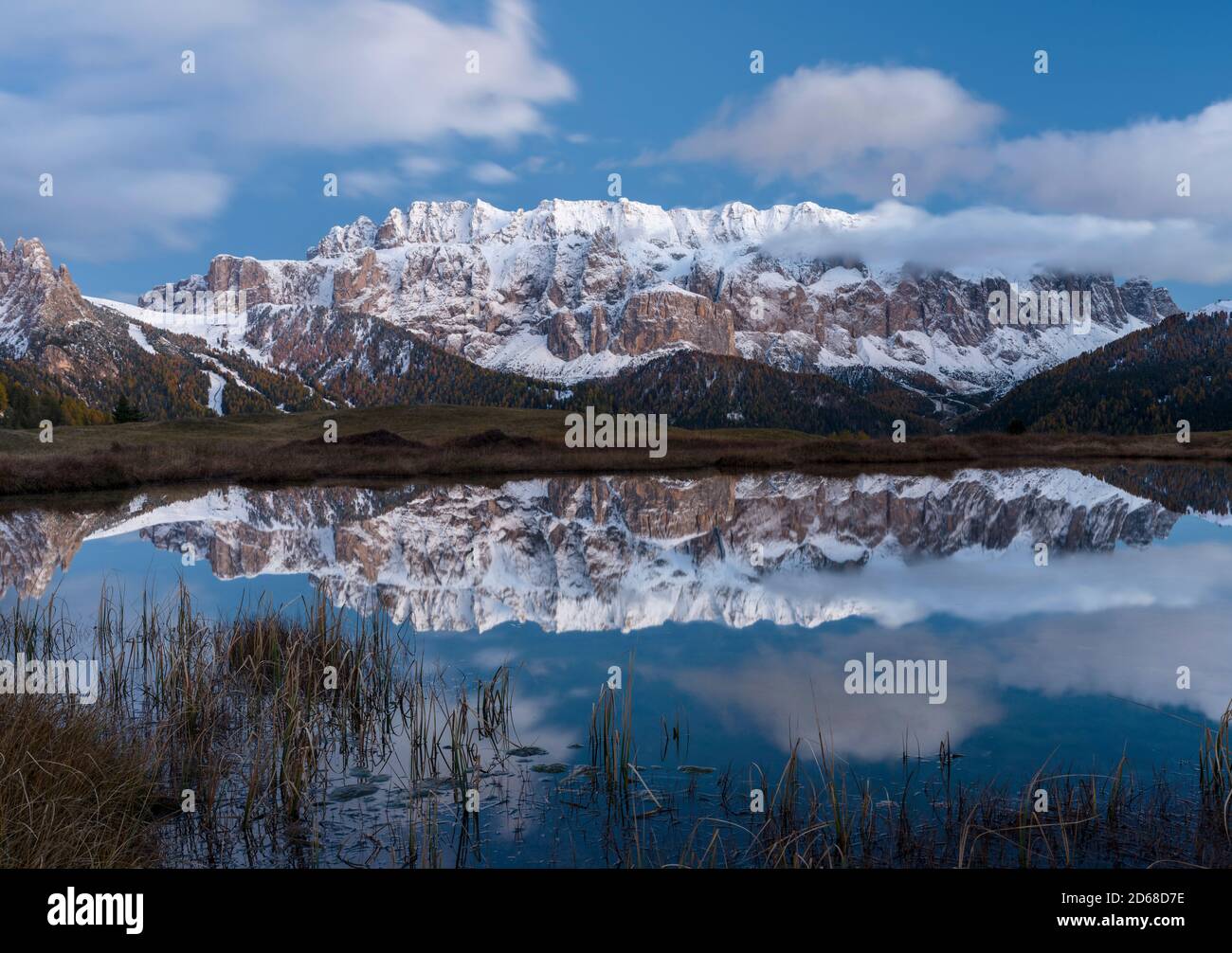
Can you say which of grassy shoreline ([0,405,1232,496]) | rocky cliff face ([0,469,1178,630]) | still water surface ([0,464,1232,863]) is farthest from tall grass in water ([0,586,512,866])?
grassy shoreline ([0,405,1232,496])

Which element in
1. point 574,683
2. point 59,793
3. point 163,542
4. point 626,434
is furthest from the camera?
point 626,434

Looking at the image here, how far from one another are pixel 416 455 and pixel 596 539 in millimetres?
43517

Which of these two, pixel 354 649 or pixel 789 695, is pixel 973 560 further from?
pixel 354 649

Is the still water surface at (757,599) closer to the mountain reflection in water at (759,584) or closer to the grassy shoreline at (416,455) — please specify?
the mountain reflection in water at (759,584)

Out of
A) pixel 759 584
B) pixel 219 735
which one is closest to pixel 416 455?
pixel 759 584

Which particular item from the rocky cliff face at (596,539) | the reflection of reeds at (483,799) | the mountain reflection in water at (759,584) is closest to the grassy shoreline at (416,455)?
the mountain reflection in water at (759,584)

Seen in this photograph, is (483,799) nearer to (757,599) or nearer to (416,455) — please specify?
(757,599)

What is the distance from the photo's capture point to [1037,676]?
14.5 meters

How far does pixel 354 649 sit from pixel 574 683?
330 centimetres

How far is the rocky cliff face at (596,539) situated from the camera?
20.6 m

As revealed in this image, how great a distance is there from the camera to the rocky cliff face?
20625 mm

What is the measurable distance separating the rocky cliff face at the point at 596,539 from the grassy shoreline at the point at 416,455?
32.5 feet

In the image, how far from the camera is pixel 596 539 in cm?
3192
